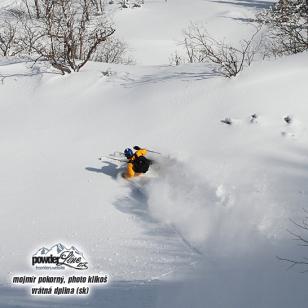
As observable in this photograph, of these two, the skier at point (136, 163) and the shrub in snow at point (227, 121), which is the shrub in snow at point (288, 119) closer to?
the shrub in snow at point (227, 121)

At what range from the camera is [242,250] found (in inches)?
270

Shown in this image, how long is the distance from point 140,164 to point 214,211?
6.73 feet

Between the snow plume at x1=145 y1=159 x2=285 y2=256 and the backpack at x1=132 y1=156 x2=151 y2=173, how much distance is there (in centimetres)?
34

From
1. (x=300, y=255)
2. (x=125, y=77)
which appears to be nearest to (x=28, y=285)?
(x=300, y=255)

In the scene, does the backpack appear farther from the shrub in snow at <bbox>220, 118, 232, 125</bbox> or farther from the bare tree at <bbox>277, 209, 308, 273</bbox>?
the bare tree at <bbox>277, 209, 308, 273</bbox>

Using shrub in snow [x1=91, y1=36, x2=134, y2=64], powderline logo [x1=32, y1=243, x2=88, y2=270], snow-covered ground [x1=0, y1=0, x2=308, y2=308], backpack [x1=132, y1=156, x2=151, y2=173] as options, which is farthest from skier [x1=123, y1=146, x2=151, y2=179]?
shrub in snow [x1=91, y1=36, x2=134, y2=64]

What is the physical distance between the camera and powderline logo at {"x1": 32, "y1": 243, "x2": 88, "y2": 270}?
711 cm

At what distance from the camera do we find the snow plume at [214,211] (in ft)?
23.4

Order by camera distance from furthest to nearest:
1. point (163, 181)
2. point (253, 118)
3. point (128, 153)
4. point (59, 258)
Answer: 1. point (253, 118)
2. point (128, 153)
3. point (163, 181)
4. point (59, 258)

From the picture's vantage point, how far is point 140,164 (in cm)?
915

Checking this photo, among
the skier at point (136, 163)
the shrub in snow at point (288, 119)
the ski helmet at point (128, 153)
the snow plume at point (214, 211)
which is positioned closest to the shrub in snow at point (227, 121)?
the shrub in snow at point (288, 119)

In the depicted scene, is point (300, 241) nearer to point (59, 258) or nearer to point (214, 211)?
point (214, 211)

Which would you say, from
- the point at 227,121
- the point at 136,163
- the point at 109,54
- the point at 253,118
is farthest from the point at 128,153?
the point at 109,54

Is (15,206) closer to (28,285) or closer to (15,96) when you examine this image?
(28,285)
